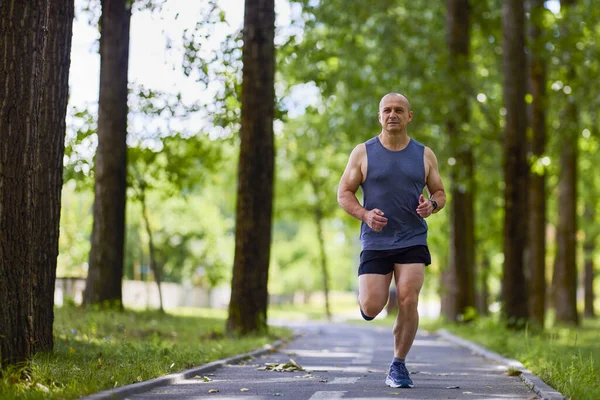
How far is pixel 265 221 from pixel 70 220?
37676 millimetres

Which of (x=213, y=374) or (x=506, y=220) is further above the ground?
(x=506, y=220)

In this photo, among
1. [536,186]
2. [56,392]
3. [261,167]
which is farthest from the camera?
[536,186]

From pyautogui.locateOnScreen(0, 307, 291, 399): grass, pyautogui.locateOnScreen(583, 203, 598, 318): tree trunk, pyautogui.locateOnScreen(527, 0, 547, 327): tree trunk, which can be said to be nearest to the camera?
pyautogui.locateOnScreen(0, 307, 291, 399): grass

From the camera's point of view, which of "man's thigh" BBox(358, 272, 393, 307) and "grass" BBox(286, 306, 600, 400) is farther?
"man's thigh" BBox(358, 272, 393, 307)

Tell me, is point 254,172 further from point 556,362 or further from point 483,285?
point 483,285

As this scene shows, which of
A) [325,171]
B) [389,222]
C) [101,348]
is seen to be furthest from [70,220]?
[389,222]

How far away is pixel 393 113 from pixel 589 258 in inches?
1455

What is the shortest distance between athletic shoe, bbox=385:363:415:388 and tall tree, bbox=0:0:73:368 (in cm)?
301

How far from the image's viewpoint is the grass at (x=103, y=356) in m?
7.04

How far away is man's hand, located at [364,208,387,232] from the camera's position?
25.2 feet

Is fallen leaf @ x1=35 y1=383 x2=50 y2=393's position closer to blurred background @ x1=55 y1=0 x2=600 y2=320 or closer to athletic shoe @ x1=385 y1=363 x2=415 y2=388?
athletic shoe @ x1=385 y1=363 x2=415 y2=388

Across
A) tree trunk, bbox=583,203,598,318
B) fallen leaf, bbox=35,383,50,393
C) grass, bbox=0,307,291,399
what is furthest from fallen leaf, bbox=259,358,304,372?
tree trunk, bbox=583,203,598,318

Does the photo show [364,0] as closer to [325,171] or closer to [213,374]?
[213,374]

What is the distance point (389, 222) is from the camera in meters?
7.94
